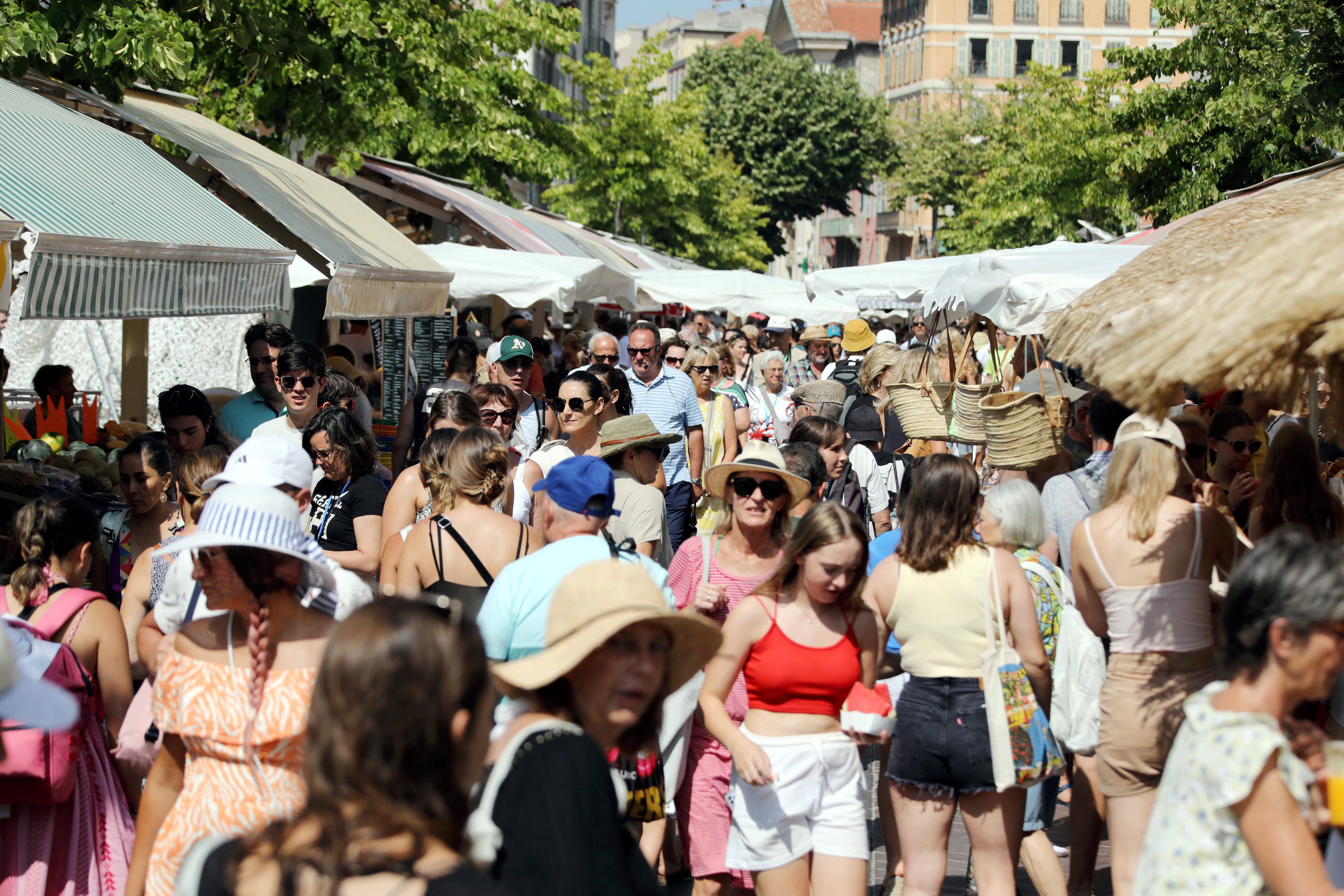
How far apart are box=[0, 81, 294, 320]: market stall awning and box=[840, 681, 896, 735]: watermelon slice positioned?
10.3 feet

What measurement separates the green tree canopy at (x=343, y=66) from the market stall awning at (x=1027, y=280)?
15.6 ft

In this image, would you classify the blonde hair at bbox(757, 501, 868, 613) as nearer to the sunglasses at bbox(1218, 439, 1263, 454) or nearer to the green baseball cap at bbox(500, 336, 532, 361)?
the sunglasses at bbox(1218, 439, 1263, 454)

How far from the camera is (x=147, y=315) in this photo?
18.8 feet

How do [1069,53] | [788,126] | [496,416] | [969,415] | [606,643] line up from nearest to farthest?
[606,643] < [496,416] < [969,415] < [788,126] < [1069,53]

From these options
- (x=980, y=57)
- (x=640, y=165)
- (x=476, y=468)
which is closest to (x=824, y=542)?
(x=476, y=468)

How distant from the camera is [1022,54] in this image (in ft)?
235

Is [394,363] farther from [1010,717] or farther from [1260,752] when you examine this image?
[1260,752]

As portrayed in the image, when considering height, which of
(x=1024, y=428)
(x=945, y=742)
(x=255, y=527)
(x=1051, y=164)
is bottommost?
(x=945, y=742)

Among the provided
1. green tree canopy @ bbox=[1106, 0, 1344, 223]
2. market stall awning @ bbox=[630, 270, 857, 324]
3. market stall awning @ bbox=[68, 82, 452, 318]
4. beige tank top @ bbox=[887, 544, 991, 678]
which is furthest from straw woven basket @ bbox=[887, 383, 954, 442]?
market stall awning @ bbox=[630, 270, 857, 324]

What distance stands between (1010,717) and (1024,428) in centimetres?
304

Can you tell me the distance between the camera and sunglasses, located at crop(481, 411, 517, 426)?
6.65 metres

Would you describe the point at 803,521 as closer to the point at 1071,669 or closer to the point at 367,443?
the point at 1071,669

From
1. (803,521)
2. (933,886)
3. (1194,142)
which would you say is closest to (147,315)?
(803,521)

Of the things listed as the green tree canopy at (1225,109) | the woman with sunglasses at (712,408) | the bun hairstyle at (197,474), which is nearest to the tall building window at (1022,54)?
the green tree canopy at (1225,109)
